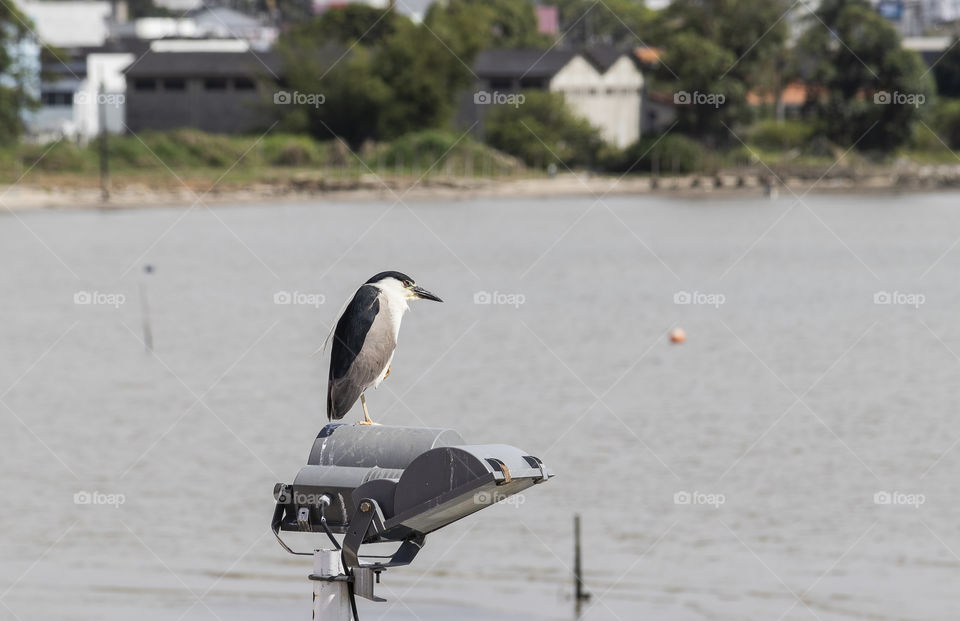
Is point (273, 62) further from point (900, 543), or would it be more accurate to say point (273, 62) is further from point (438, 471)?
point (438, 471)

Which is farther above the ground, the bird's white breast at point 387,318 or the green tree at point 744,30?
the bird's white breast at point 387,318

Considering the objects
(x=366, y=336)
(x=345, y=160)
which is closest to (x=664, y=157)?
(x=345, y=160)

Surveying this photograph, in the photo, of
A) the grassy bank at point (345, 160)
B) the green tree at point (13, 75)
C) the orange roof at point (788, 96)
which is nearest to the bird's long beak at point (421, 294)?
the grassy bank at point (345, 160)

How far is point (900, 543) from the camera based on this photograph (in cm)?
2183

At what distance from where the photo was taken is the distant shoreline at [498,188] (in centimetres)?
9244

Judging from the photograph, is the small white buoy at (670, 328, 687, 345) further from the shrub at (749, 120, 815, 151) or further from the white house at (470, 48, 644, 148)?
the shrub at (749, 120, 815, 151)

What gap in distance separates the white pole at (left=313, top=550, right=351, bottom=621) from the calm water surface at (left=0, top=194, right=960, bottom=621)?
13.3m

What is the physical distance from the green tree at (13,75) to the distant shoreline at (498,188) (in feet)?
15.1

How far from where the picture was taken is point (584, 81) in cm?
10619

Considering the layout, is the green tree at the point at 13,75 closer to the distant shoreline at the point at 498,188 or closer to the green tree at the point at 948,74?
the distant shoreline at the point at 498,188

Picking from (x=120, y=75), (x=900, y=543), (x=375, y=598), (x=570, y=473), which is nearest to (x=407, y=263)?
(x=570, y=473)

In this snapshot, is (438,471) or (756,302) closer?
(438,471)

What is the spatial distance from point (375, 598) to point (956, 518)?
67.2 feet

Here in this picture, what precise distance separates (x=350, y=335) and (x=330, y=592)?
4.17 ft
